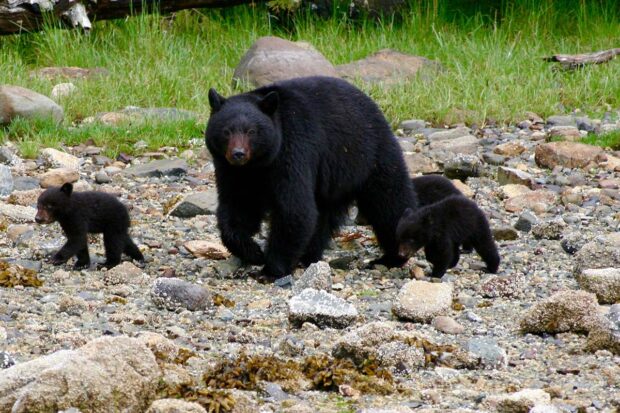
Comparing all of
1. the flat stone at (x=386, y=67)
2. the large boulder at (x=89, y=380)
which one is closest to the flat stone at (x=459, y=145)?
the flat stone at (x=386, y=67)

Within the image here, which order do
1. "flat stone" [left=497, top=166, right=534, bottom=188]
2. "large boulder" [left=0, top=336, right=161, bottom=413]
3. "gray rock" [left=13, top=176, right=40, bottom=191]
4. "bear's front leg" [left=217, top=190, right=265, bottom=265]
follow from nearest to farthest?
"large boulder" [left=0, top=336, right=161, bottom=413], "bear's front leg" [left=217, top=190, right=265, bottom=265], "gray rock" [left=13, top=176, right=40, bottom=191], "flat stone" [left=497, top=166, right=534, bottom=188]

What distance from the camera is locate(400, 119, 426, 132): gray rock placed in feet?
37.7

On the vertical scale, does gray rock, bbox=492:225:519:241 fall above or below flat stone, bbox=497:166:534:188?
above

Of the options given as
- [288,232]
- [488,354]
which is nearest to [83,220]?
[288,232]

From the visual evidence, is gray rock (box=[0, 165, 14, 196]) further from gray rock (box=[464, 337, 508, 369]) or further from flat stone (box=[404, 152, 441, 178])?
gray rock (box=[464, 337, 508, 369])

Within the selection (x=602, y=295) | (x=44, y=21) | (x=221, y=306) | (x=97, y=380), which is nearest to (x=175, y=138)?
(x=44, y=21)

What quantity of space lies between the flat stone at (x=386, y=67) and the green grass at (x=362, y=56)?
0.20m

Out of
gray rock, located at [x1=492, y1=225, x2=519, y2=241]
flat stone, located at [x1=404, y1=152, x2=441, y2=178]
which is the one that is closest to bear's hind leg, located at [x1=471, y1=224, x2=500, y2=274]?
gray rock, located at [x1=492, y1=225, x2=519, y2=241]

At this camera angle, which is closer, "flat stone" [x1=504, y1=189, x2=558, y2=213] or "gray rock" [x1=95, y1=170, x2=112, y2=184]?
"flat stone" [x1=504, y1=189, x2=558, y2=213]

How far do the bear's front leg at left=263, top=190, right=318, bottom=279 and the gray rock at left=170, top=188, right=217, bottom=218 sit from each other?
1.44m

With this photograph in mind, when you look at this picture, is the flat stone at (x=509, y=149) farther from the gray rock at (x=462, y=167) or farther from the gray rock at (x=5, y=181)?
the gray rock at (x=5, y=181)

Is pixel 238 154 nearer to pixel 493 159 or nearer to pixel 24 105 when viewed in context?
pixel 493 159

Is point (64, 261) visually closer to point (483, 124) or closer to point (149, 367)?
point (149, 367)

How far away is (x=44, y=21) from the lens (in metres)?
12.8
